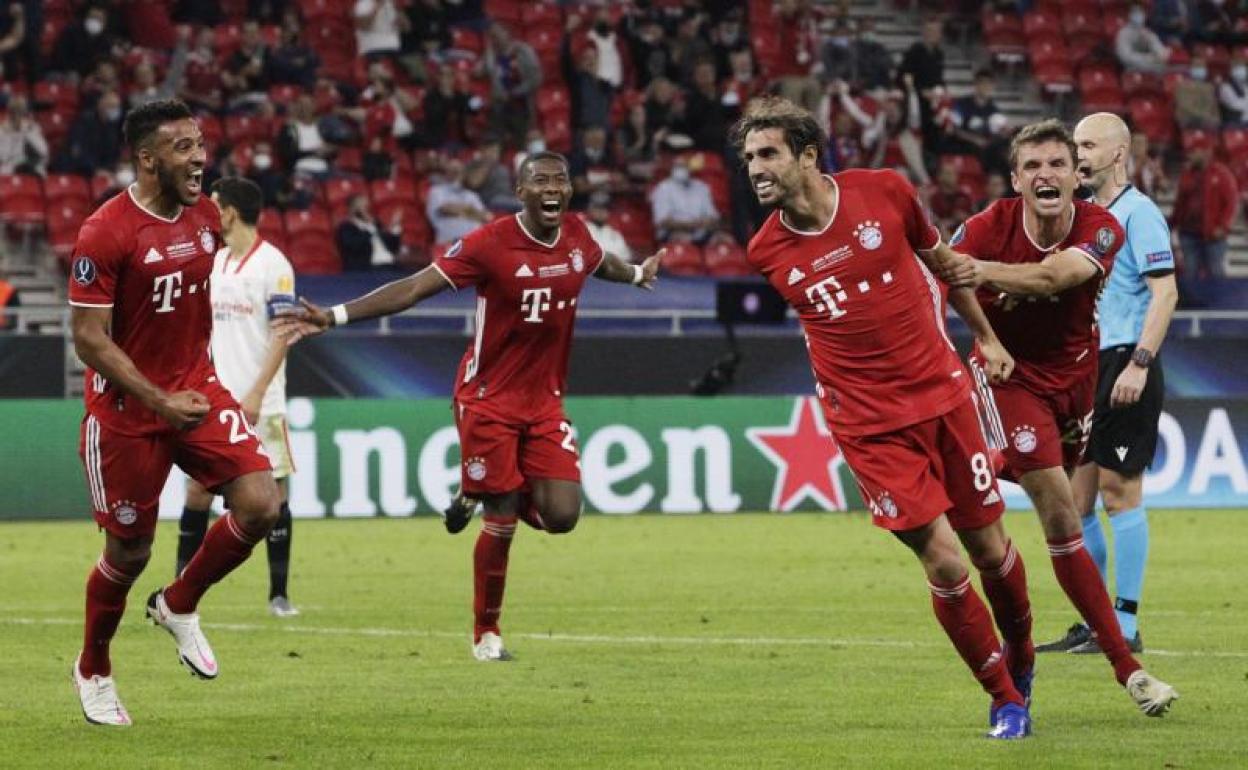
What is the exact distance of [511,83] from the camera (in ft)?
94.5

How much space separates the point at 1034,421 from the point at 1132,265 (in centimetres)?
233

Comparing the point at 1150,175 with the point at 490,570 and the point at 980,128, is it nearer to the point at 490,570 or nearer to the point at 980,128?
the point at 980,128

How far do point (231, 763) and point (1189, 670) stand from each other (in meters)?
4.76

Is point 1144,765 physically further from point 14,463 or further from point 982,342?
point 14,463

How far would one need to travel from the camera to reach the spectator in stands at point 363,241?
25.5m

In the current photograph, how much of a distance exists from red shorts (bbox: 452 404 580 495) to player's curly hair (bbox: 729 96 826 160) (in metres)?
3.49

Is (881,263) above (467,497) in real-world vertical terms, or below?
above

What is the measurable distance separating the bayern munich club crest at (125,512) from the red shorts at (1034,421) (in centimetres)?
355

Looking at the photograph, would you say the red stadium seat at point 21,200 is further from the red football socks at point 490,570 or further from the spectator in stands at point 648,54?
the red football socks at point 490,570

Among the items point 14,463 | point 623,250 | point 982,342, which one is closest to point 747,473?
point 623,250

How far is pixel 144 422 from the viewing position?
9.59 meters

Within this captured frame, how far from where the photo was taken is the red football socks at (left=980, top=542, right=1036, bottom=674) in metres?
9.32

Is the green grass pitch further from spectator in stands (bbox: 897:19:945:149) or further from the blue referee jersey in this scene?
spectator in stands (bbox: 897:19:945:149)

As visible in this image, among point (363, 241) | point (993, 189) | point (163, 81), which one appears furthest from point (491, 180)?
point (993, 189)
